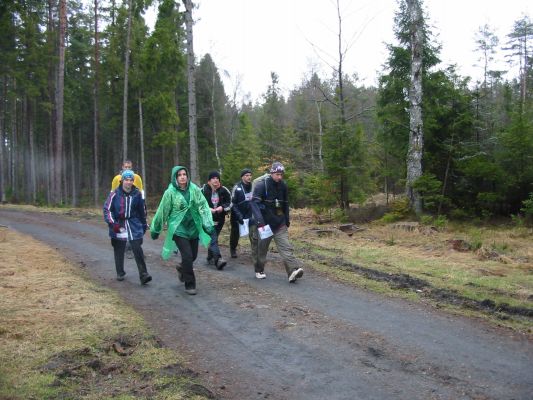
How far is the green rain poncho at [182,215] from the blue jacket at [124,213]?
554 millimetres

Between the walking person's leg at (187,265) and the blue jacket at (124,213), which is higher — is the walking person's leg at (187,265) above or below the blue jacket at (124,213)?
below

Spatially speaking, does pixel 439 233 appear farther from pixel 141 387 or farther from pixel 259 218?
pixel 141 387

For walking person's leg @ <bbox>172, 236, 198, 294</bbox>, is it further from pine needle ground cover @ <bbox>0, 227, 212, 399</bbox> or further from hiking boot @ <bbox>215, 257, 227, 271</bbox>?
hiking boot @ <bbox>215, 257, 227, 271</bbox>

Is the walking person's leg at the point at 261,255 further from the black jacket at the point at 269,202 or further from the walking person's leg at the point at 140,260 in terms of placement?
the walking person's leg at the point at 140,260

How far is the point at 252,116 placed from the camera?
202ft

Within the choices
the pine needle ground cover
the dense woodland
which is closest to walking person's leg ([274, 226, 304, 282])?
the pine needle ground cover

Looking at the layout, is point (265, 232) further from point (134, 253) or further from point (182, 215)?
point (134, 253)

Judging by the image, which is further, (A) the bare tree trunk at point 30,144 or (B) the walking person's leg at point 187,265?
(A) the bare tree trunk at point 30,144

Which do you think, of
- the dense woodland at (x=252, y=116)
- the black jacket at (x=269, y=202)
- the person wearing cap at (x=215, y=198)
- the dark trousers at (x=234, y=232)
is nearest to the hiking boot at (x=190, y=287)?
the black jacket at (x=269, y=202)

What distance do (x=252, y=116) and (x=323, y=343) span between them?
2276 inches

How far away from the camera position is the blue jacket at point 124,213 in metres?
8.02

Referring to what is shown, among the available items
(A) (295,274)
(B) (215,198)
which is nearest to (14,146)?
(B) (215,198)

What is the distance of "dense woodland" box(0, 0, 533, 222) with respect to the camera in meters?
15.7

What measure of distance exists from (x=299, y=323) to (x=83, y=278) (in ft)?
15.0
